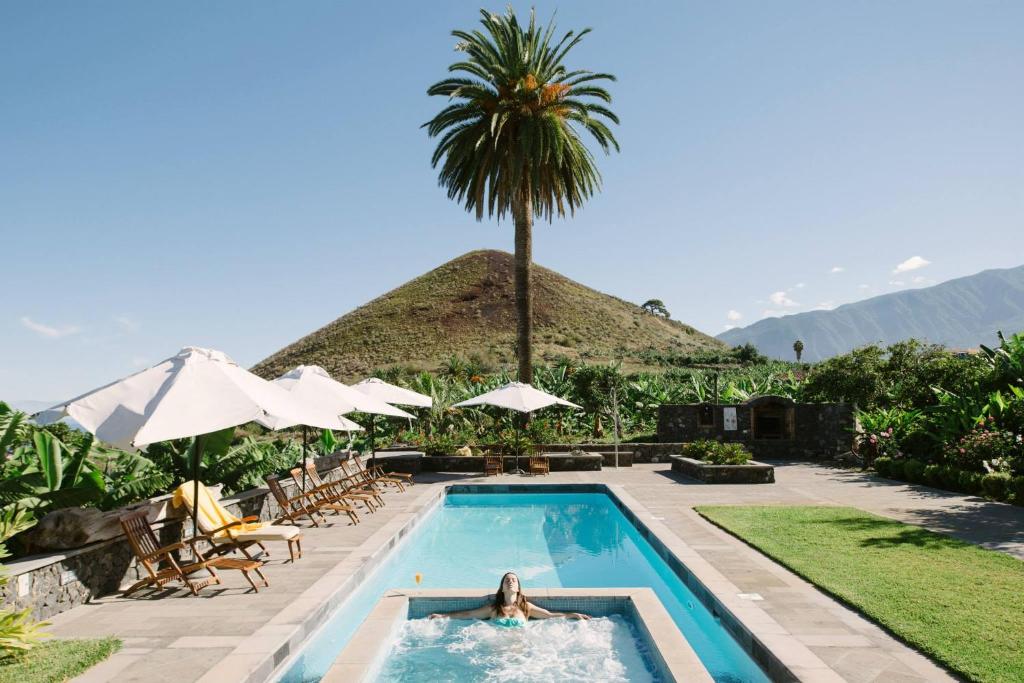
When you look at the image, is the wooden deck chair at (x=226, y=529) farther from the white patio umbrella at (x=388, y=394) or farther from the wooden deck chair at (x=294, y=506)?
the white patio umbrella at (x=388, y=394)

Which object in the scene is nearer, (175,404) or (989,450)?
(175,404)

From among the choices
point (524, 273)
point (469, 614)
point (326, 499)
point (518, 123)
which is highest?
point (518, 123)

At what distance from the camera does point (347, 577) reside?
7.63 metres

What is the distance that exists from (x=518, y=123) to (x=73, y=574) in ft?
58.7

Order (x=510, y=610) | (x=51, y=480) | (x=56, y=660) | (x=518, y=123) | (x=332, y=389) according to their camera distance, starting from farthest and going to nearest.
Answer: (x=518, y=123), (x=332, y=389), (x=51, y=480), (x=510, y=610), (x=56, y=660)

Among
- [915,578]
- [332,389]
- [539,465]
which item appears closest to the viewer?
[915,578]

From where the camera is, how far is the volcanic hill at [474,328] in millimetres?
77812

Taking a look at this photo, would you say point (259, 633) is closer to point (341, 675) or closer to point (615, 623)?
point (341, 675)

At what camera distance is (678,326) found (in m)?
108

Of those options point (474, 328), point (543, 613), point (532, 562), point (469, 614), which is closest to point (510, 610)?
point (543, 613)

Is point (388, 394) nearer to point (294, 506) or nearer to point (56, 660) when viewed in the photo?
point (294, 506)

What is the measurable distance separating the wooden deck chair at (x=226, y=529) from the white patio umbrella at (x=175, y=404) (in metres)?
0.40

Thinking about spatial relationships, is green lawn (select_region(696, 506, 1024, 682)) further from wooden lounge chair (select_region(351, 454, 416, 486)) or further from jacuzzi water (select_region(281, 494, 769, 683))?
wooden lounge chair (select_region(351, 454, 416, 486))

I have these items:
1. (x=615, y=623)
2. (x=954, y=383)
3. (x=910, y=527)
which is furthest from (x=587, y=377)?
(x=615, y=623)
